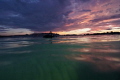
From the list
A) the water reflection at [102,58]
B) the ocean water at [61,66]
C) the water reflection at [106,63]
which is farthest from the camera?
the water reflection at [102,58]

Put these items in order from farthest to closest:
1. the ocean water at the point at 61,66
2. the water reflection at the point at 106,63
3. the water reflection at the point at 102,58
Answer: the water reflection at the point at 102,58 → the water reflection at the point at 106,63 → the ocean water at the point at 61,66

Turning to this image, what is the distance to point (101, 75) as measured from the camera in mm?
3742

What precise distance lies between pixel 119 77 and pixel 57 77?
2.84m

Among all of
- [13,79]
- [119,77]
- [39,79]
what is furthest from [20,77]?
[119,77]

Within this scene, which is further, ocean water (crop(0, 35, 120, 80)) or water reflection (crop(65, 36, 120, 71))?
water reflection (crop(65, 36, 120, 71))

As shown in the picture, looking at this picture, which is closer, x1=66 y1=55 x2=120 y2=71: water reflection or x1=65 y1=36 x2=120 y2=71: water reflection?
x1=66 y1=55 x2=120 y2=71: water reflection

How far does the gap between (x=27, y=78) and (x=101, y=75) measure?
11.7 feet

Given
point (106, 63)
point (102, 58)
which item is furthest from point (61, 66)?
point (102, 58)

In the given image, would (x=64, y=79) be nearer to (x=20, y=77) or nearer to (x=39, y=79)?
(x=39, y=79)

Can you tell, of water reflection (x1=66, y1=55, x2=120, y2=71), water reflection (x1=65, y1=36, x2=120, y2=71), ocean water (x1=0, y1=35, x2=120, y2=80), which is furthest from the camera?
water reflection (x1=65, y1=36, x2=120, y2=71)

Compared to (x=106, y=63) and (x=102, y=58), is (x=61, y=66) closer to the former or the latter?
(x=106, y=63)

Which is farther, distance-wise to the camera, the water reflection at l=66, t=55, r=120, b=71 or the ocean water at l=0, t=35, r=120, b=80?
the water reflection at l=66, t=55, r=120, b=71

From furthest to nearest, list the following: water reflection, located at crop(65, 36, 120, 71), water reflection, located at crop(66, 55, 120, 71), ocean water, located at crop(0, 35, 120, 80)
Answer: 1. water reflection, located at crop(65, 36, 120, 71)
2. water reflection, located at crop(66, 55, 120, 71)
3. ocean water, located at crop(0, 35, 120, 80)

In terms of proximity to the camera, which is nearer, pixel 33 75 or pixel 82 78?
pixel 82 78
